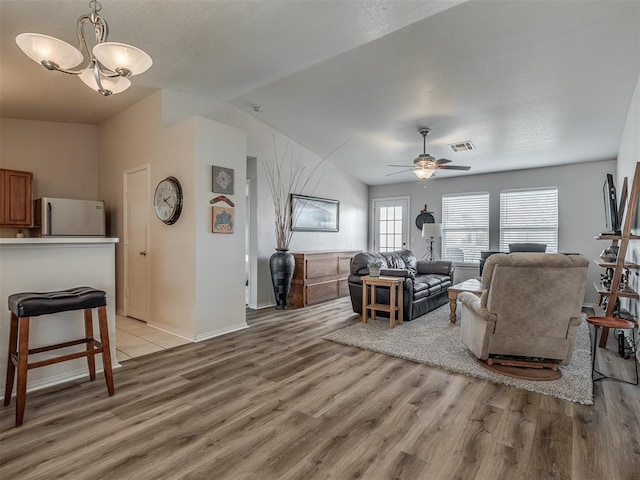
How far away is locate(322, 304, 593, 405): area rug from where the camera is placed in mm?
2592

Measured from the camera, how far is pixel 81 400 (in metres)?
2.38

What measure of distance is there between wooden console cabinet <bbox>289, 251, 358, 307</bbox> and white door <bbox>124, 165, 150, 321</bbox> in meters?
2.26

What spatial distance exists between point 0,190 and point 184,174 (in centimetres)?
270

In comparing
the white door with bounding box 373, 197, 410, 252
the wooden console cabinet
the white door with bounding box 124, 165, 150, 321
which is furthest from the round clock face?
the white door with bounding box 373, 197, 410, 252

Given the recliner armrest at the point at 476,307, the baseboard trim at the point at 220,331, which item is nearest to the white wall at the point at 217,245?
the baseboard trim at the point at 220,331

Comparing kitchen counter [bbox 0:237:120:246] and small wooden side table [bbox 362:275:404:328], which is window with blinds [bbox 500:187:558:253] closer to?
small wooden side table [bbox 362:275:404:328]

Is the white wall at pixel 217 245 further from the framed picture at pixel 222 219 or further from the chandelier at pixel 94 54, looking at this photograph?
the chandelier at pixel 94 54

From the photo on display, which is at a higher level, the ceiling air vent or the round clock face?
the ceiling air vent

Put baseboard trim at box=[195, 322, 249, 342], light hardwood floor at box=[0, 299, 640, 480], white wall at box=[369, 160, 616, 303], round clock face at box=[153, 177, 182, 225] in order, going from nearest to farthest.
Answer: light hardwood floor at box=[0, 299, 640, 480] → baseboard trim at box=[195, 322, 249, 342] → round clock face at box=[153, 177, 182, 225] → white wall at box=[369, 160, 616, 303]

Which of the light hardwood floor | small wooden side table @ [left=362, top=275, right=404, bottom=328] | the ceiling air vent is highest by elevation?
the ceiling air vent

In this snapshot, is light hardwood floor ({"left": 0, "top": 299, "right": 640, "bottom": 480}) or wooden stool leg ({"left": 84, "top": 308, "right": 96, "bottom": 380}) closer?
light hardwood floor ({"left": 0, "top": 299, "right": 640, "bottom": 480})

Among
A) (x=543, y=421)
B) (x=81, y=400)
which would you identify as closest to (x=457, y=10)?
(x=543, y=421)

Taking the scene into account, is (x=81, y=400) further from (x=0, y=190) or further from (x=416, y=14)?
(x=416, y=14)

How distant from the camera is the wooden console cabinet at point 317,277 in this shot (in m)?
5.56
